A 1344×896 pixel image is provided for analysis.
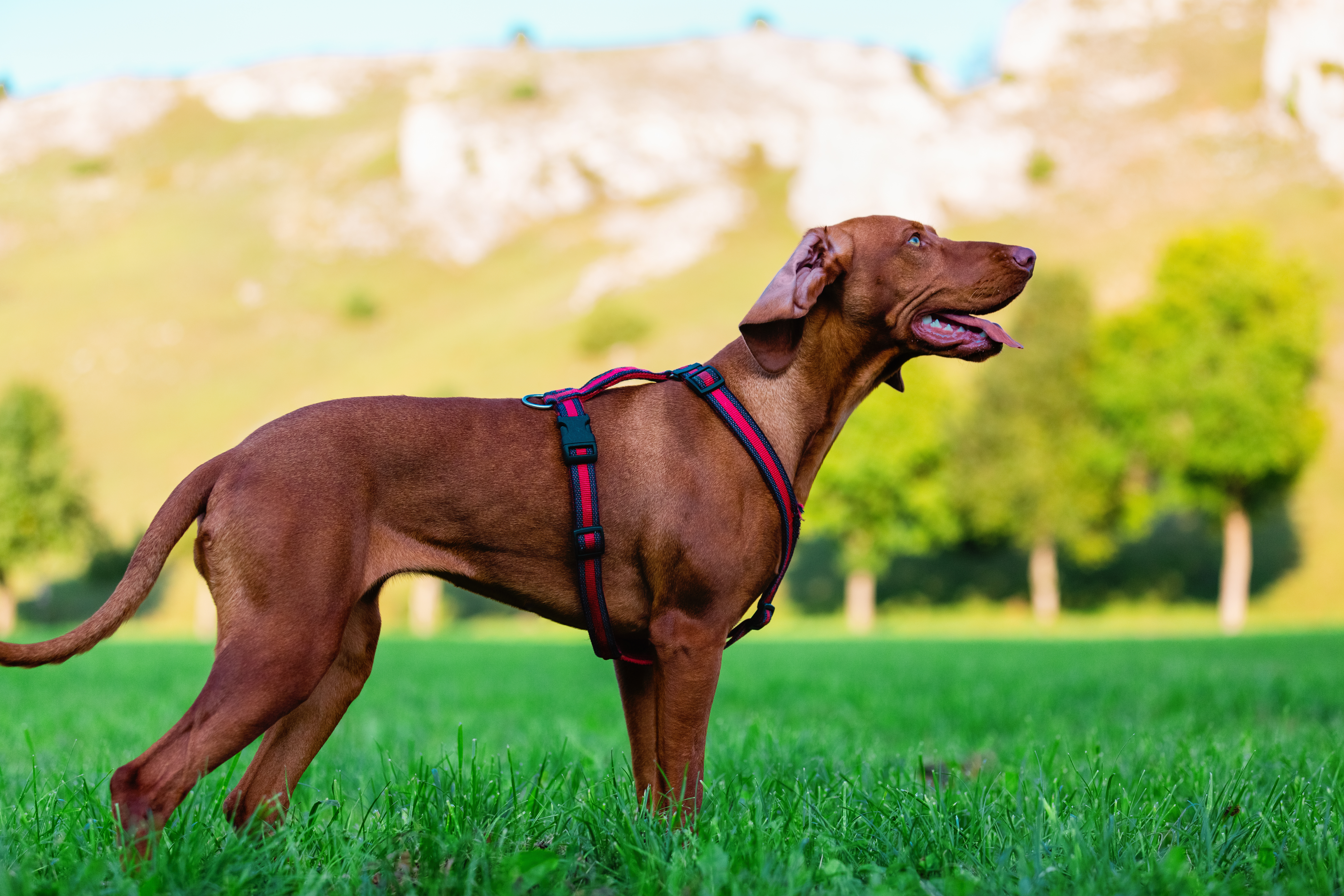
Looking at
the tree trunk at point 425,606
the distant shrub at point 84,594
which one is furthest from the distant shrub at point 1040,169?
the distant shrub at point 84,594

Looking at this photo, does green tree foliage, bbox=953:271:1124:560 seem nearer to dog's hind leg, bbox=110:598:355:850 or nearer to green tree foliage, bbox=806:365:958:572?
green tree foliage, bbox=806:365:958:572

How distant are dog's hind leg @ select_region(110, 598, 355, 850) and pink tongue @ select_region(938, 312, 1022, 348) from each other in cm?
245

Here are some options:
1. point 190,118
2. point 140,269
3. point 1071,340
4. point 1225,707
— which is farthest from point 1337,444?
point 190,118

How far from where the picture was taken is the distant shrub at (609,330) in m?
61.1

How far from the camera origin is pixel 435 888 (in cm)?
258

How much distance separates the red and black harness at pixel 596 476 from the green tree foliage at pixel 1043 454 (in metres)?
32.5

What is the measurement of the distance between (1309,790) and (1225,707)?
490 cm

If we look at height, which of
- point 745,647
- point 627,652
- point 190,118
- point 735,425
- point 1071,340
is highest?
point 190,118

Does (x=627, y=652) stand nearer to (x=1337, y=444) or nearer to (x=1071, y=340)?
(x=1071, y=340)

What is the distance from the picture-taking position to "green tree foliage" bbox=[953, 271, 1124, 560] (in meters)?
34.1

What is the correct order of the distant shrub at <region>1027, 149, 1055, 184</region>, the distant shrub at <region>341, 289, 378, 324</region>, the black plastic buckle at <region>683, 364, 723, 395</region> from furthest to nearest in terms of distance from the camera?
the distant shrub at <region>1027, 149, 1055, 184</region>, the distant shrub at <region>341, 289, 378, 324</region>, the black plastic buckle at <region>683, 364, 723, 395</region>

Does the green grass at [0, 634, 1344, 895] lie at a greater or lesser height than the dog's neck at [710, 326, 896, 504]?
lesser

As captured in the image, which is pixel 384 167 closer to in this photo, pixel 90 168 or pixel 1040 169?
pixel 90 168

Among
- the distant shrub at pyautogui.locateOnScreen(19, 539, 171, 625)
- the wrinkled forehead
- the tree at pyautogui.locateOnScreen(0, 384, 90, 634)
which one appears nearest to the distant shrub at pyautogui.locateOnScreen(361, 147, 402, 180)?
the distant shrub at pyautogui.locateOnScreen(19, 539, 171, 625)
